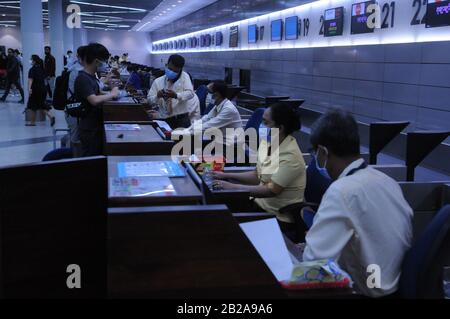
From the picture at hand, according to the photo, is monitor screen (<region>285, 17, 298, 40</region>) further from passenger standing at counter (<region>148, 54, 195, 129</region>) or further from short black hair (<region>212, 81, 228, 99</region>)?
short black hair (<region>212, 81, 228, 99</region>)

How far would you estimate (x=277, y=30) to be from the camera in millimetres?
12125

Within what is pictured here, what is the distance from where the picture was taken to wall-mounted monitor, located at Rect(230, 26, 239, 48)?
627 inches

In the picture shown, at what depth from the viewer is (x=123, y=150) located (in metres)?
2.83

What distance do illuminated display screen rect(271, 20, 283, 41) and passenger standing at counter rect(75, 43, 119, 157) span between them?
8.42 metres

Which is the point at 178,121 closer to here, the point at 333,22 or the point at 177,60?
the point at 177,60

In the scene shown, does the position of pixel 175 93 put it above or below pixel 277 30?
below

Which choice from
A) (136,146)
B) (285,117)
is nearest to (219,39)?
(285,117)

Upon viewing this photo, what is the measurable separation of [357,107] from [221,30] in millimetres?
10970

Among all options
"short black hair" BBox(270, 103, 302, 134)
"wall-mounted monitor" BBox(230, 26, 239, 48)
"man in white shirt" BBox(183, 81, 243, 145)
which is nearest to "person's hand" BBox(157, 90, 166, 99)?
"man in white shirt" BBox(183, 81, 243, 145)

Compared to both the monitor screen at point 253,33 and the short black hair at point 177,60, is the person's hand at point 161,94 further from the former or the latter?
the monitor screen at point 253,33

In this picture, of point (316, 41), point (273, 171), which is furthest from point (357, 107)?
point (273, 171)

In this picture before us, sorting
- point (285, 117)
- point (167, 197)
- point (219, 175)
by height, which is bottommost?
point (219, 175)

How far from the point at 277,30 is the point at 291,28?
1.05m

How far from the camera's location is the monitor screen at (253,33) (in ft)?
45.5
